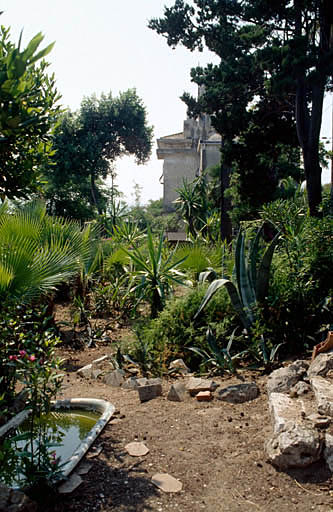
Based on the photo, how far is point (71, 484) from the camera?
252 cm

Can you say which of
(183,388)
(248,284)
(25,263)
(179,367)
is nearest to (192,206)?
(248,284)

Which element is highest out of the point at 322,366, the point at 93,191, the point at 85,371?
the point at 93,191

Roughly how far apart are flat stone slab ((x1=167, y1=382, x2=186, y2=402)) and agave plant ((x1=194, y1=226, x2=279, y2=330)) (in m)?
1.00

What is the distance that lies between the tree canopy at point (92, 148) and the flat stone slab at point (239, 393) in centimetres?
2309

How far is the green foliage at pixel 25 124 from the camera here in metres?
2.28

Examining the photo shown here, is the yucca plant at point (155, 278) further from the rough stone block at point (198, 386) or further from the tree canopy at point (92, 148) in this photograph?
the tree canopy at point (92, 148)

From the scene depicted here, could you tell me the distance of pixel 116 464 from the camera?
279cm

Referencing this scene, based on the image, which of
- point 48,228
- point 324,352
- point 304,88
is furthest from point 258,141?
point 324,352

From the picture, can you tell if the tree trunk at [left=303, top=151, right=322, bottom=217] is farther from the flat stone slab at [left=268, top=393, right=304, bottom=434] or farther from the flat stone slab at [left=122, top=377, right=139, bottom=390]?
the flat stone slab at [left=268, top=393, right=304, bottom=434]

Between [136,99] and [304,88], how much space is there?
21557 millimetres

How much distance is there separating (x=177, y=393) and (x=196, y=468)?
1132mm

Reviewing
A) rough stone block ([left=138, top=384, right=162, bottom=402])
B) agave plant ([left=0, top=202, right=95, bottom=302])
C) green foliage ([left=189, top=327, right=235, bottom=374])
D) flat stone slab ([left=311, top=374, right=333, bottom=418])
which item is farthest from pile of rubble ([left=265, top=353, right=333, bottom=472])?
agave plant ([left=0, top=202, right=95, bottom=302])

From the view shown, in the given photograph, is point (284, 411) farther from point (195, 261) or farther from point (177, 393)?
point (195, 261)

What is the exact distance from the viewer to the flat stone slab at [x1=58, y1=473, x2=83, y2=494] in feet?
8.09
